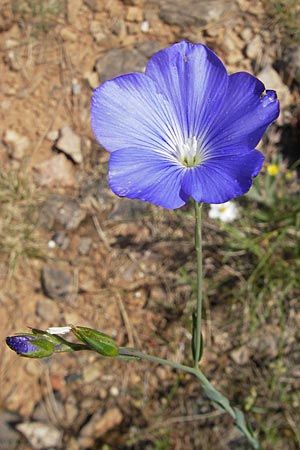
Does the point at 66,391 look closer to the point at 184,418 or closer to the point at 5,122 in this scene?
the point at 184,418

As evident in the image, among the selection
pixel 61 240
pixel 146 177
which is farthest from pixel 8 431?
pixel 146 177

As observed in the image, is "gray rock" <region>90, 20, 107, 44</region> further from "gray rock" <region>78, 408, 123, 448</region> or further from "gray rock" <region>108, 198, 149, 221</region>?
"gray rock" <region>78, 408, 123, 448</region>

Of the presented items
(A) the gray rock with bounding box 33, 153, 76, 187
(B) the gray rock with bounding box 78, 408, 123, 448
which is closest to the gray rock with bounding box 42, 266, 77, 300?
(A) the gray rock with bounding box 33, 153, 76, 187

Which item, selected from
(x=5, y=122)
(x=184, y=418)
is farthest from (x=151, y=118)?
(x=5, y=122)

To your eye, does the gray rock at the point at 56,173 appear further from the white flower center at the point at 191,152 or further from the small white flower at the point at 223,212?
the white flower center at the point at 191,152

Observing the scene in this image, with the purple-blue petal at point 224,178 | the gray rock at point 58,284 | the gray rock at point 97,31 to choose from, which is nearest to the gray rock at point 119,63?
the gray rock at point 97,31

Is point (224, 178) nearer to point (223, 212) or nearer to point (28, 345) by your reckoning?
point (28, 345)

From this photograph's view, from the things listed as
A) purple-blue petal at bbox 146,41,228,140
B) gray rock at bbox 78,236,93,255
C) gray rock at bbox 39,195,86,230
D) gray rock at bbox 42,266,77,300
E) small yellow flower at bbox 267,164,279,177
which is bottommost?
gray rock at bbox 42,266,77,300
